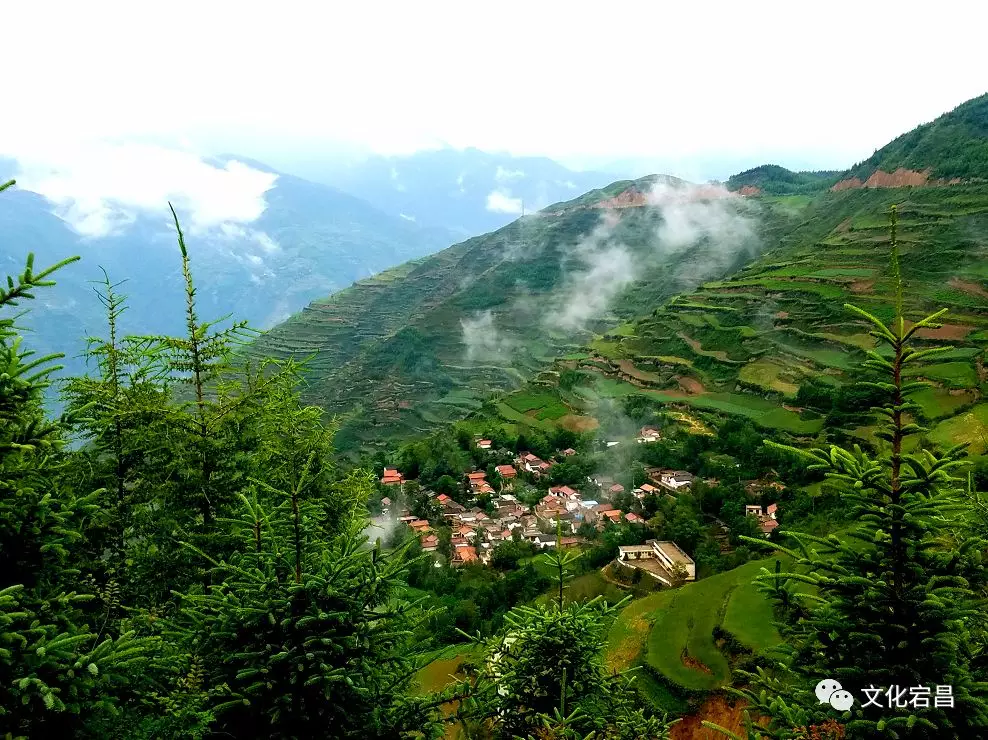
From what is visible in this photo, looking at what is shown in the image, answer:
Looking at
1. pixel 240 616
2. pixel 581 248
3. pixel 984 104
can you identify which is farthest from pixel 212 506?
pixel 581 248

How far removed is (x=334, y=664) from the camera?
16.5ft

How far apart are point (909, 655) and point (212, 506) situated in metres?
7.58

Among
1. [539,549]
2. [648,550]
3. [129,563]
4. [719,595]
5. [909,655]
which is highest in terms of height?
[909,655]

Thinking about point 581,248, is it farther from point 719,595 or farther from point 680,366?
point 719,595

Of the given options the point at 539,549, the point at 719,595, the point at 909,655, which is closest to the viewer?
the point at 909,655

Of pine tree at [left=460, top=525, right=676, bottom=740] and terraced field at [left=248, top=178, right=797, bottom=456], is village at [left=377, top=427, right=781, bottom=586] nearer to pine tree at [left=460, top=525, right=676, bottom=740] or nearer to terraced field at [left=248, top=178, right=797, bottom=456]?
terraced field at [left=248, top=178, right=797, bottom=456]

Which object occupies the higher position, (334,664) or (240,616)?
(240,616)

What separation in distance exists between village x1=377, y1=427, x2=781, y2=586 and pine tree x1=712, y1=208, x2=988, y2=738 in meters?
24.2

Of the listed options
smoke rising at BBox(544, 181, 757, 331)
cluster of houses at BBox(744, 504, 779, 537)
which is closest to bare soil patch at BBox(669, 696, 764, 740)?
cluster of houses at BBox(744, 504, 779, 537)

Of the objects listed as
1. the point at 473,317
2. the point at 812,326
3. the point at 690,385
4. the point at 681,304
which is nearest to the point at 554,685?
the point at 690,385

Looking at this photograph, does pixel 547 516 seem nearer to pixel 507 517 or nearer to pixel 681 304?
pixel 507 517

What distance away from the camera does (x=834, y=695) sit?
4844 mm

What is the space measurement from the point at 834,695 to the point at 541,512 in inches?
1453

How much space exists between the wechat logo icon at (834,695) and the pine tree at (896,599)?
5 centimetres
